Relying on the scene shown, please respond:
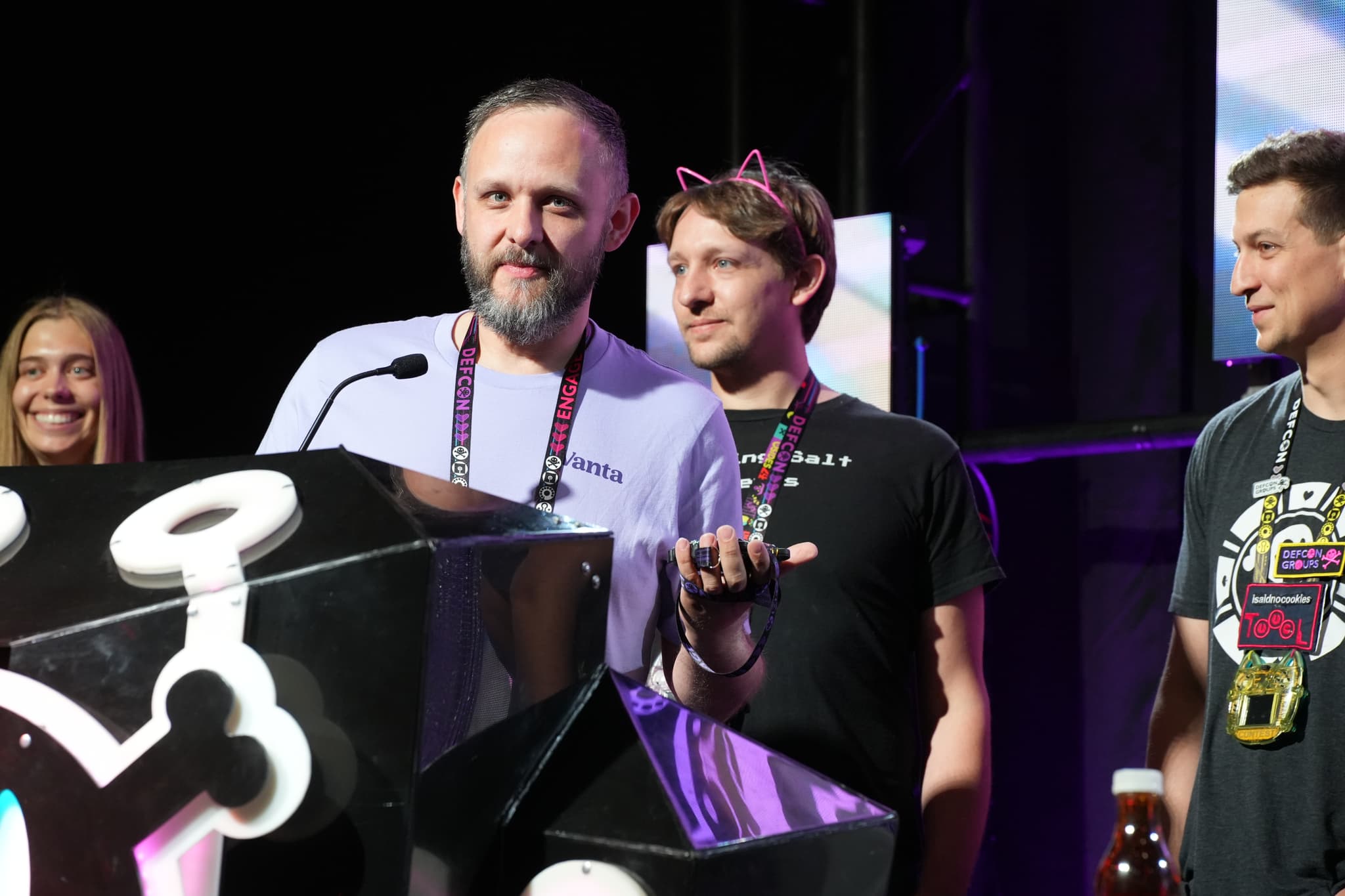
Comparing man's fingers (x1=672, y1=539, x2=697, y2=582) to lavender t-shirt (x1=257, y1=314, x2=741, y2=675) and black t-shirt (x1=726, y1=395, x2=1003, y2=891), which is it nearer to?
lavender t-shirt (x1=257, y1=314, x2=741, y2=675)

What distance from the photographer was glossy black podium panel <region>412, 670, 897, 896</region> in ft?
3.03

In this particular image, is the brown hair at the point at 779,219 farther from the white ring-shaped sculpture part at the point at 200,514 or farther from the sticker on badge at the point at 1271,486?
the white ring-shaped sculpture part at the point at 200,514

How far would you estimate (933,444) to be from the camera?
7.74ft

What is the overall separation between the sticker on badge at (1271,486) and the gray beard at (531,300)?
3.71 ft

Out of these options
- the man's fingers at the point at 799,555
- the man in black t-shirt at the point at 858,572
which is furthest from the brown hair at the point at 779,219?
the man's fingers at the point at 799,555

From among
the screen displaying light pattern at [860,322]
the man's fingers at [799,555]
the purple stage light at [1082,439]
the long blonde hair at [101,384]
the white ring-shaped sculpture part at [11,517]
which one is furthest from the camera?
the screen displaying light pattern at [860,322]

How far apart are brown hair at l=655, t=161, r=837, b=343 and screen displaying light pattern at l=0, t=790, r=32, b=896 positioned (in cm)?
179

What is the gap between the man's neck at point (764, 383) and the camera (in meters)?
2.52

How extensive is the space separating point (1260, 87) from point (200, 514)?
9.25ft

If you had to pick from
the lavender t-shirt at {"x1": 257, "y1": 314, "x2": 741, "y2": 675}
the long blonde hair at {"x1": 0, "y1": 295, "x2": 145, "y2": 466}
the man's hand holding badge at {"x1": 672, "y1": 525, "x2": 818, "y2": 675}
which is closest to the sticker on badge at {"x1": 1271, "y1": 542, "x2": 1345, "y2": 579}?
the lavender t-shirt at {"x1": 257, "y1": 314, "x2": 741, "y2": 675}

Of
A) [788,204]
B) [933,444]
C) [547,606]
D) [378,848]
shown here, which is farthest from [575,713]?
[788,204]

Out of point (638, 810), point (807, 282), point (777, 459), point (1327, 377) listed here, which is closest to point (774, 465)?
point (777, 459)

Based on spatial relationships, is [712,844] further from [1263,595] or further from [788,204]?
[788,204]

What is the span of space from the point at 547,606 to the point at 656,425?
2.38ft
